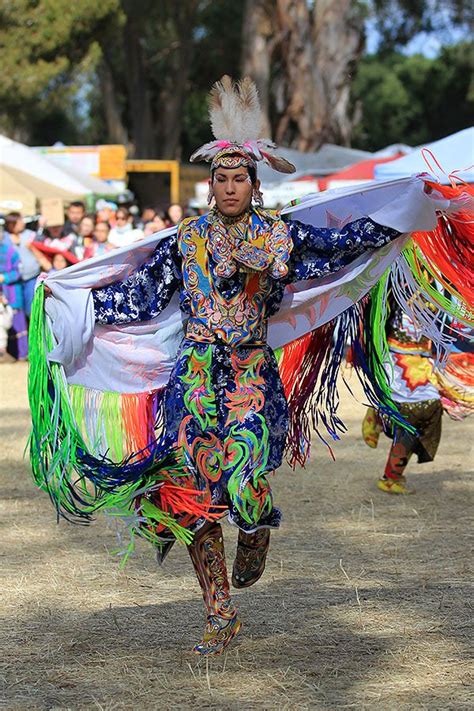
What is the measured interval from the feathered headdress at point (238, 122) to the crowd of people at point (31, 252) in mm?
9730

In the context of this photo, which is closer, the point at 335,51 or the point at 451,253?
the point at 451,253

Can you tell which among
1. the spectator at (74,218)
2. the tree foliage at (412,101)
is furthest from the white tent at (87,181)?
→ the tree foliage at (412,101)

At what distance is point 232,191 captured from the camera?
4672 mm

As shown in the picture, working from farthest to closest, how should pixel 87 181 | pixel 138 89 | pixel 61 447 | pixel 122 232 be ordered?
pixel 138 89, pixel 87 181, pixel 122 232, pixel 61 447

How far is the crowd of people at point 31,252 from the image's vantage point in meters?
14.8

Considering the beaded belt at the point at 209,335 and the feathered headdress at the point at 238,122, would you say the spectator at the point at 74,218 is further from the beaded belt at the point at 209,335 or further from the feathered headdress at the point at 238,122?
the beaded belt at the point at 209,335

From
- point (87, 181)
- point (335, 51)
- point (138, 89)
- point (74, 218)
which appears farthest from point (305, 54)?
point (74, 218)

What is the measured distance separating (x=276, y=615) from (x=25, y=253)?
35.1ft

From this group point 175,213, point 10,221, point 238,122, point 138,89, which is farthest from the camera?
point 138,89

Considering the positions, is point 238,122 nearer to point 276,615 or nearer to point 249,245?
point 249,245

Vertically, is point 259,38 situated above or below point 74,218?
above

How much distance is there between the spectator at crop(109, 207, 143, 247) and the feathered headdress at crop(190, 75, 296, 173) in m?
10.0

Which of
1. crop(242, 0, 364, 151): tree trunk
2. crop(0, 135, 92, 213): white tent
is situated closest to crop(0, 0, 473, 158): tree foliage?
crop(242, 0, 364, 151): tree trunk

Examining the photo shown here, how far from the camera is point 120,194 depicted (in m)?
24.1
